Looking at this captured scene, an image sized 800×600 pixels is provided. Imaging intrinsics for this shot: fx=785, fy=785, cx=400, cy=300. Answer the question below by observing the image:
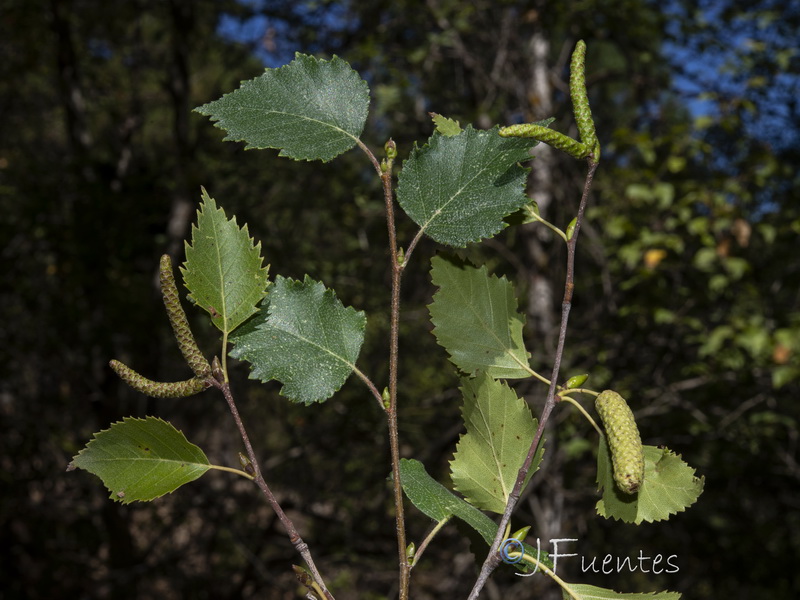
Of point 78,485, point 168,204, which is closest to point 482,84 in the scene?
point 168,204

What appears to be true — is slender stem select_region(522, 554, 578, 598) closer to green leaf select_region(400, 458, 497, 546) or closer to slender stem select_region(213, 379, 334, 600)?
green leaf select_region(400, 458, 497, 546)

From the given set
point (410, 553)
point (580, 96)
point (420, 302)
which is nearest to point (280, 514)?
point (410, 553)

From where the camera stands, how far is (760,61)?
12.7 feet

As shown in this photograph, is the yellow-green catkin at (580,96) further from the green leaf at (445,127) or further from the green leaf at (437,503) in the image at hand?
the green leaf at (437,503)

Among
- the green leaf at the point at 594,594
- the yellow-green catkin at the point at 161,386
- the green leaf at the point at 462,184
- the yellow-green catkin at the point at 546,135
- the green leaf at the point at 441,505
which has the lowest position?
the green leaf at the point at 594,594

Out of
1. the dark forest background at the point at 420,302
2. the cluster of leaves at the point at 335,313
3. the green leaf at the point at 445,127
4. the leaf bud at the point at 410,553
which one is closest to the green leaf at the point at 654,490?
Result: the cluster of leaves at the point at 335,313

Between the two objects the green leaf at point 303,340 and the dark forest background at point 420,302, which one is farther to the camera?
the dark forest background at point 420,302

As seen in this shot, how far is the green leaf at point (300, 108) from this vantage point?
1.83ft

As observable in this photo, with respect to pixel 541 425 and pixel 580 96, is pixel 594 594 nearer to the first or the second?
pixel 541 425

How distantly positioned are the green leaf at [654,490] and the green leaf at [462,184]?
0.60 ft

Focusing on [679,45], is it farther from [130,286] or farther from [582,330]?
[130,286]

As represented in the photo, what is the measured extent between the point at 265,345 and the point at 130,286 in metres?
3.51

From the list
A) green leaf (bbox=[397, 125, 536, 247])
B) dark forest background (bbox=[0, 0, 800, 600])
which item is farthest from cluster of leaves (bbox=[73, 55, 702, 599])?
dark forest background (bbox=[0, 0, 800, 600])

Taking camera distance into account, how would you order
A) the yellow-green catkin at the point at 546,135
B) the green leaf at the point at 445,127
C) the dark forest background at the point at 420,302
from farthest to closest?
the dark forest background at the point at 420,302 < the green leaf at the point at 445,127 < the yellow-green catkin at the point at 546,135
